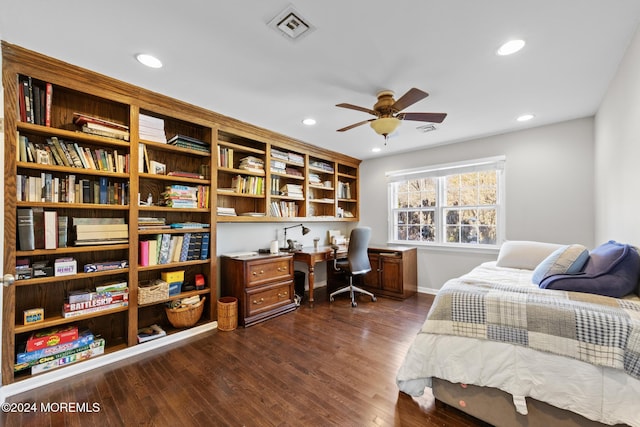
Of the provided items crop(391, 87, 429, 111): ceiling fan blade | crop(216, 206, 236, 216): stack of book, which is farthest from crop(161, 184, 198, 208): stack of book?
crop(391, 87, 429, 111): ceiling fan blade

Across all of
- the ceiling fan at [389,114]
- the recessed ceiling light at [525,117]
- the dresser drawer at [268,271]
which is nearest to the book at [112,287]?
the dresser drawer at [268,271]

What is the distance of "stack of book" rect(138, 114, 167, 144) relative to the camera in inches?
98.1

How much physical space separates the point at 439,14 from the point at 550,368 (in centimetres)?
196

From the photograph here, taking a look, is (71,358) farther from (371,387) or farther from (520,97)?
(520,97)

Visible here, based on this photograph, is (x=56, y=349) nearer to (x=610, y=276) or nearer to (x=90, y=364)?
(x=90, y=364)

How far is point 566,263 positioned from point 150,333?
3.50 m

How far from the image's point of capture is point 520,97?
2543mm

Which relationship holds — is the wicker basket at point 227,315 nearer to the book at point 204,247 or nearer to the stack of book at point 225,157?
the book at point 204,247

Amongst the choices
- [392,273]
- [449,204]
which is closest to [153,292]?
[392,273]

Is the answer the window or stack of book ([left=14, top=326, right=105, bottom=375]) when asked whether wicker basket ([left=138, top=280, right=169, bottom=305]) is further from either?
the window

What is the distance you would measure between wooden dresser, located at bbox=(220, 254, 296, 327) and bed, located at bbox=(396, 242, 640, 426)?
6.06ft

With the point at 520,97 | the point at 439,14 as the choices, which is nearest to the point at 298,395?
the point at 439,14

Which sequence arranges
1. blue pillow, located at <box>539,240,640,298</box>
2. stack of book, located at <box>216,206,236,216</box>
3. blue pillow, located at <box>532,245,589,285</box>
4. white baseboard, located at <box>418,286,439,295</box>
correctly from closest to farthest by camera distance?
blue pillow, located at <box>539,240,640,298</box>, blue pillow, located at <box>532,245,589,285</box>, stack of book, located at <box>216,206,236,216</box>, white baseboard, located at <box>418,286,439,295</box>

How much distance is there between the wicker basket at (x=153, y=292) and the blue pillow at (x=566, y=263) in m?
3.19
